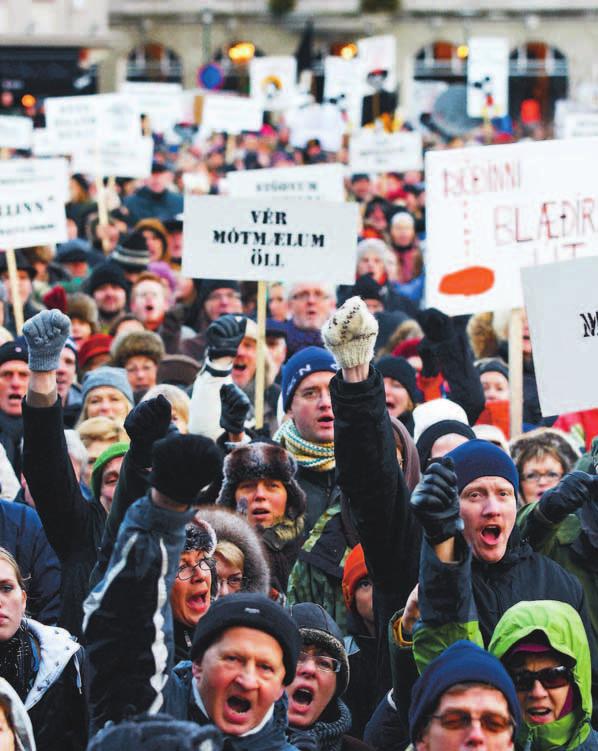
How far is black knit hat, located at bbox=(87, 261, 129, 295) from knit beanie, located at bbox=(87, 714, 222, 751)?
7161 millimetres

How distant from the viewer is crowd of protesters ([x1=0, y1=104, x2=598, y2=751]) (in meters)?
3.79

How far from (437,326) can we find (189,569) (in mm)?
2844

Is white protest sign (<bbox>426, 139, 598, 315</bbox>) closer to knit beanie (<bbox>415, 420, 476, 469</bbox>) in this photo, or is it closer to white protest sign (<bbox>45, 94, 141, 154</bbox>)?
knit beanie (<bbox>415, 420, 476, 469</bbox>)

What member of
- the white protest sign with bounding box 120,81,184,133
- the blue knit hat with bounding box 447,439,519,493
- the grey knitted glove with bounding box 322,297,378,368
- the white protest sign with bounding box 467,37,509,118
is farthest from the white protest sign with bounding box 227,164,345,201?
the white protest sign with bounding box 467,37,509,118

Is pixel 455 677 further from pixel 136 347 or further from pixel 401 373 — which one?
pixel 136 347

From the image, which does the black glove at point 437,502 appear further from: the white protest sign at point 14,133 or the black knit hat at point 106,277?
the white protest sign at point 14,133

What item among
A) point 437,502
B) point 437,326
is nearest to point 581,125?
point 437,326

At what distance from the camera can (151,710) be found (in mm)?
3760

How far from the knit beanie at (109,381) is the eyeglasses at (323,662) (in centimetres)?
278

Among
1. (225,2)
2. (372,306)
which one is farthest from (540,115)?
(372,306)

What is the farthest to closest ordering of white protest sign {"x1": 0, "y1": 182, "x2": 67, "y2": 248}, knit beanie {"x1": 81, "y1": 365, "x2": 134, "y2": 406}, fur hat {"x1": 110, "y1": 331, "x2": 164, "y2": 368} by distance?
white protest sign {"x1": 0, "y1": 182, "x2": 67, "y2": 248}, fur hat {"x1": 110, "y1": 331, "x2": 164, "y2": 368}, knit beanie {"x1": 81, "y1": 365, "x2": 134, "y2": 406}

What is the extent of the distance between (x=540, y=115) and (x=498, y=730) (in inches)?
1794

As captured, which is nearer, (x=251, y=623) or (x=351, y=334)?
(x=251, y=623)

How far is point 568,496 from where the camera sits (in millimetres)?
5395
